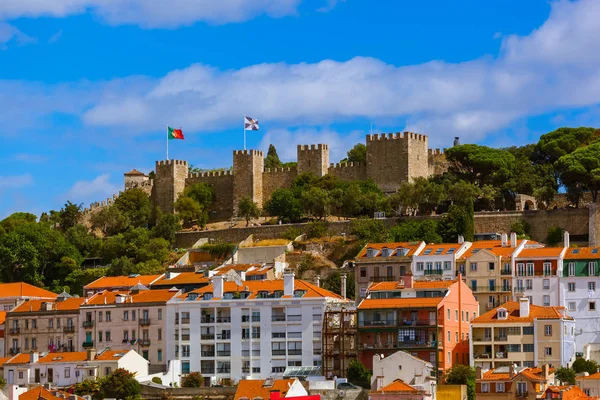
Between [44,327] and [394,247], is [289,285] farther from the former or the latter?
[44,327]

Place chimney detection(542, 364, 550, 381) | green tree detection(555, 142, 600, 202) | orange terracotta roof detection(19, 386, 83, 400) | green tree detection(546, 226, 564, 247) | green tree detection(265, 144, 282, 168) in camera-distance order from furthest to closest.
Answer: green tree detection(265, 144, 282, 168) → green tree detection(555, 142, 600, 202) → green tree detection(546, 226, 564, 247) → orange terracotta roof detection(19, 386, 83, 400) → chimney detection(542, 364, 550, 381)

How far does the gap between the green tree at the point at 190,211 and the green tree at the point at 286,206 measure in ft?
23.5

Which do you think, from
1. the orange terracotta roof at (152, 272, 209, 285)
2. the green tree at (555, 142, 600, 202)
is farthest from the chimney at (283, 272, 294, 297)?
the green tree at (555, 142, 600, 202)

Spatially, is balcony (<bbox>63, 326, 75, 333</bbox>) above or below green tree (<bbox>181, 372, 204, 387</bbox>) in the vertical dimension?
above

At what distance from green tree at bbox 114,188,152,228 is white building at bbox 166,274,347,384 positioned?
34.3m

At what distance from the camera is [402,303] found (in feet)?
217

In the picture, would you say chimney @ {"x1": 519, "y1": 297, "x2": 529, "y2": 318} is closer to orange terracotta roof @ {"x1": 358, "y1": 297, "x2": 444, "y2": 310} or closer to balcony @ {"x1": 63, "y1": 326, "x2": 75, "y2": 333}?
orange terracotta roof @ {"x1": 358, "y1": 297, "x2": 444, "y2": 310}

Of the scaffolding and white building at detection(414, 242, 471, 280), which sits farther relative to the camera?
white building at detection(414, 242, 471, 280)

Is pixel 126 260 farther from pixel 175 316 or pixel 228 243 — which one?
pixel 175 316

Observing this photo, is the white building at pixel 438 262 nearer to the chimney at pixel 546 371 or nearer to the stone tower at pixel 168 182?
the chimney at pixel 546 371

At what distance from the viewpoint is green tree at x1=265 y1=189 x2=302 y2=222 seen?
9762cm

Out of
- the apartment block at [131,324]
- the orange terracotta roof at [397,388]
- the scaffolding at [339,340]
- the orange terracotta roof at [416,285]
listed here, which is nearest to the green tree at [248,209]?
the apartment block at [131,324]

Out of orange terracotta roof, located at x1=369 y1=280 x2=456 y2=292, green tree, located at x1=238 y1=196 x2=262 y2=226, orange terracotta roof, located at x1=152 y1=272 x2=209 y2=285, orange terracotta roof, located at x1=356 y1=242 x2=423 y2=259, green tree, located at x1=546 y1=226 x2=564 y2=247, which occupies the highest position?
green tree, located at x1=238 y1=196 x2=262 y2=226

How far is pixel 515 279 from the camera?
7112 centimetres
